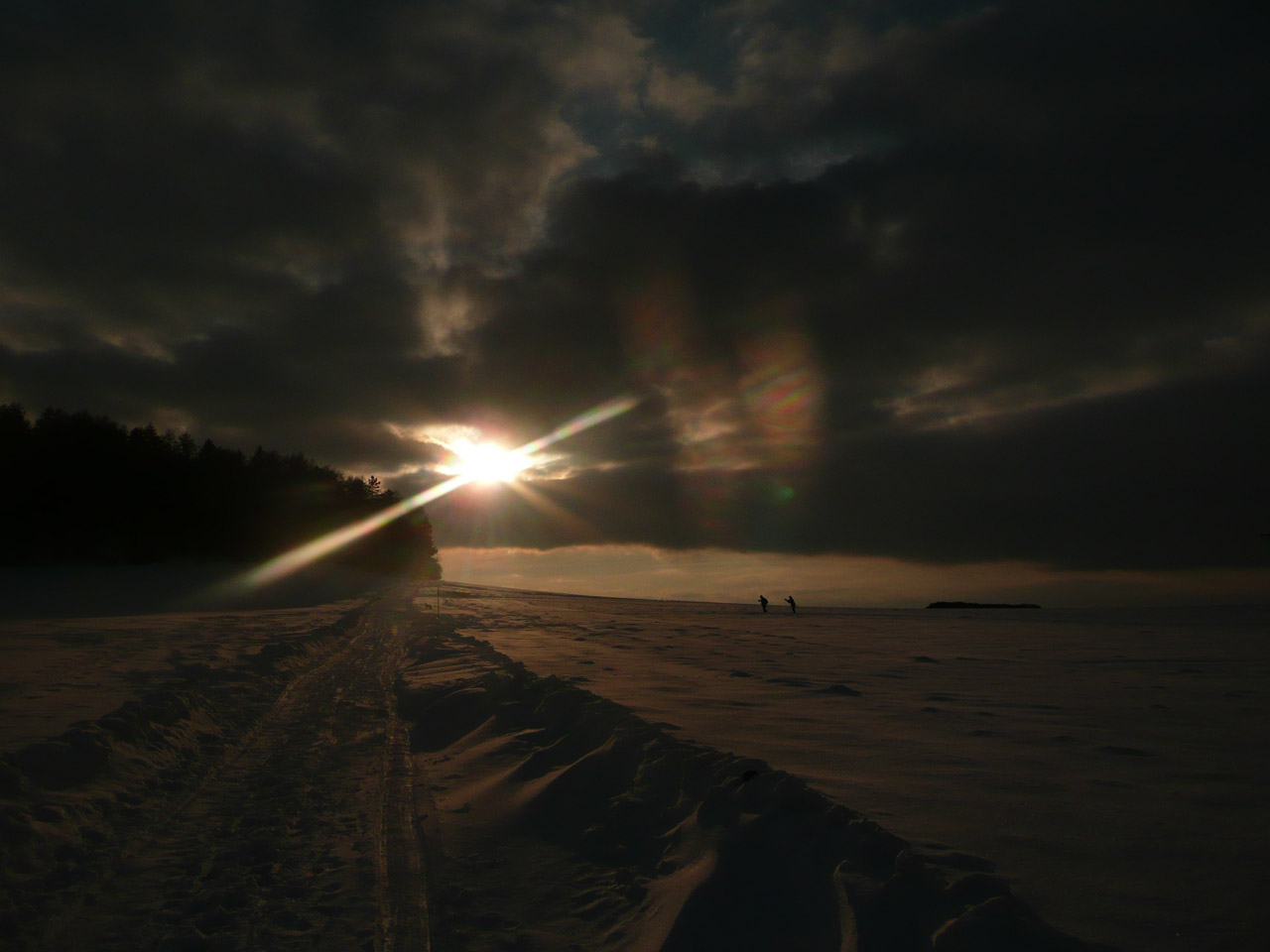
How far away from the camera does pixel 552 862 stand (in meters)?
5.85

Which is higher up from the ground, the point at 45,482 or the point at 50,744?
the point at 45,482

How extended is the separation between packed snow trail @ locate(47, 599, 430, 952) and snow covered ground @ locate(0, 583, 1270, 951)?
3 centimetres

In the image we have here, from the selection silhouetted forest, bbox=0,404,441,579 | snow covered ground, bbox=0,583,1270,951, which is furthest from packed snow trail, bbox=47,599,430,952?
silhouetted forest, bbox=0,404,441,579

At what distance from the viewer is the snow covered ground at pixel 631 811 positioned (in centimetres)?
441

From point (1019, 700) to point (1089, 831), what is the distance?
21.2 ft

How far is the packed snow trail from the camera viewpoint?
4.42 meters

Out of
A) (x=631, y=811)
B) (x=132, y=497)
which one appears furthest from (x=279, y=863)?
(x=132, y=497)

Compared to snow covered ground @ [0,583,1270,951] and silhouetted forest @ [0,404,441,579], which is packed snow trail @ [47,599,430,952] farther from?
silhouetted forest @ [0,404,441,579]

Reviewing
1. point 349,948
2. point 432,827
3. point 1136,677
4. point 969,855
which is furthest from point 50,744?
point 1136,677

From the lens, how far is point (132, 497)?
5588 centimetres

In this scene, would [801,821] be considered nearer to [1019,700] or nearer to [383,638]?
[1019,700]

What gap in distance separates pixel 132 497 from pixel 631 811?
210ft

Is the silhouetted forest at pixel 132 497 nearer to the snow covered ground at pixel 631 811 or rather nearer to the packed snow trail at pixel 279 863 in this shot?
the snow covered ground at pixel 631 811

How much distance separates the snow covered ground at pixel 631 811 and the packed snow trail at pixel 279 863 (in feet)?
0.09
